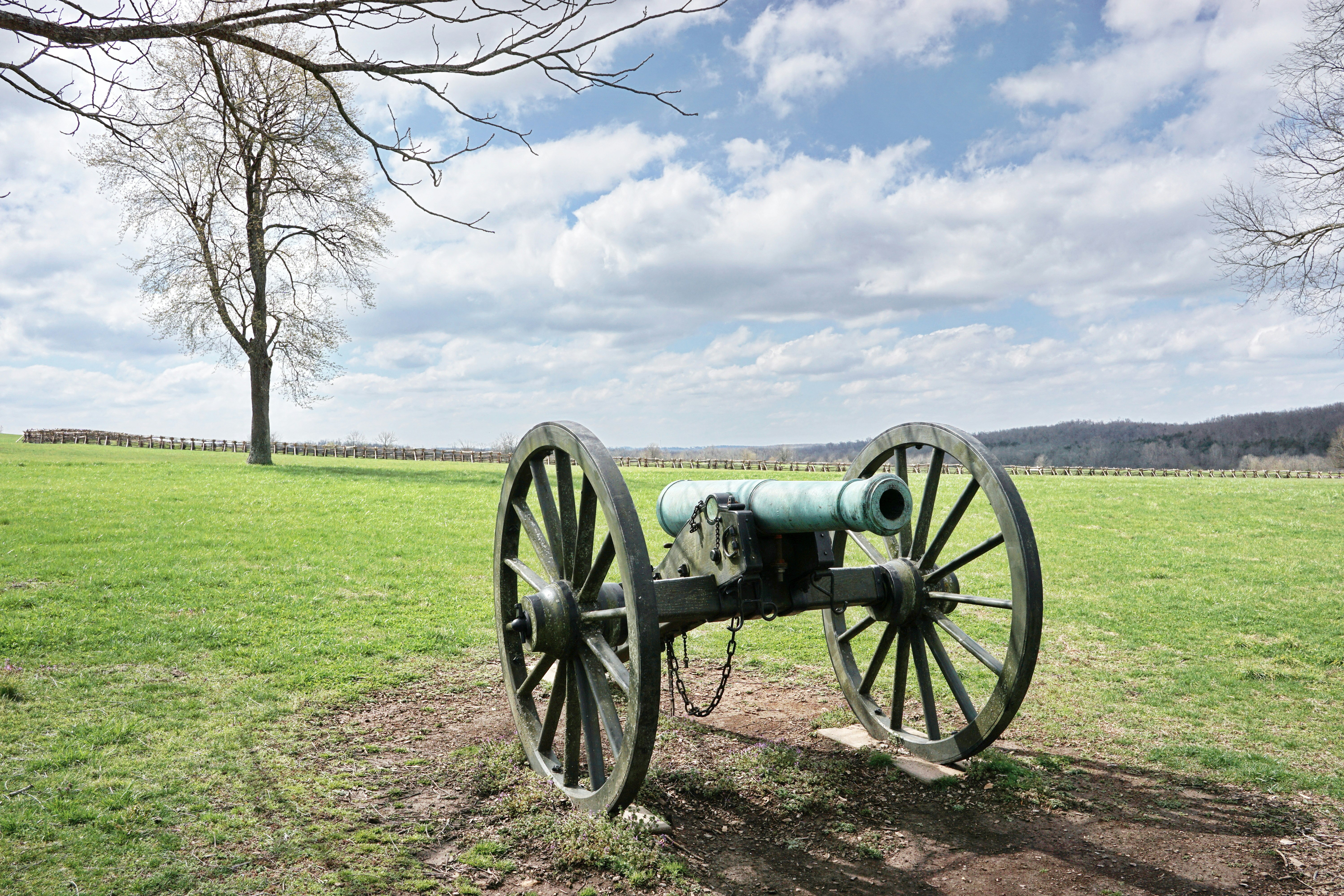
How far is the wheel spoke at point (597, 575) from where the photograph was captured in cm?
441

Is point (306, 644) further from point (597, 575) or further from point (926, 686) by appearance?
point (926, 686)

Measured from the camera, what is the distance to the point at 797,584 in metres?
4.56

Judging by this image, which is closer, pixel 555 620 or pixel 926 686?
pixel 555 620

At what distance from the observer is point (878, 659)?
5766 mm

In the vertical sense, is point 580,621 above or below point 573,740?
above

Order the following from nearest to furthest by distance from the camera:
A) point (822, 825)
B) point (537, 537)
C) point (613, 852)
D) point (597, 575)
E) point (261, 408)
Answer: point (613, 852)
point (597, 575)
point (822, 825)
point (537, 537)
point (261, 408)

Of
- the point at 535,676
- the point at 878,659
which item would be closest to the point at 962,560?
the point at 878,659

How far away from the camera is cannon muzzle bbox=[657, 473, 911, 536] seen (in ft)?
13.1

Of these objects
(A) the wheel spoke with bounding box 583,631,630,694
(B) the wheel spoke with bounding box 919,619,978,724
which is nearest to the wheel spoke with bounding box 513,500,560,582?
(A) the wheel spoke with bounding box 583,631,630,694

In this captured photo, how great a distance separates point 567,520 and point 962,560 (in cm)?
243

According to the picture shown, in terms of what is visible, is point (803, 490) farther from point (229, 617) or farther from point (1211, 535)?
point (1211, 535)

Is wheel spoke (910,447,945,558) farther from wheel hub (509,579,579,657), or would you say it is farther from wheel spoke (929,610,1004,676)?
wheel hub (509,579,579,657)

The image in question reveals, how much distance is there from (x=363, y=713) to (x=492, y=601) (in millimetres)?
4641

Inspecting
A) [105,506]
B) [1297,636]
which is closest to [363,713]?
[1297,636]
